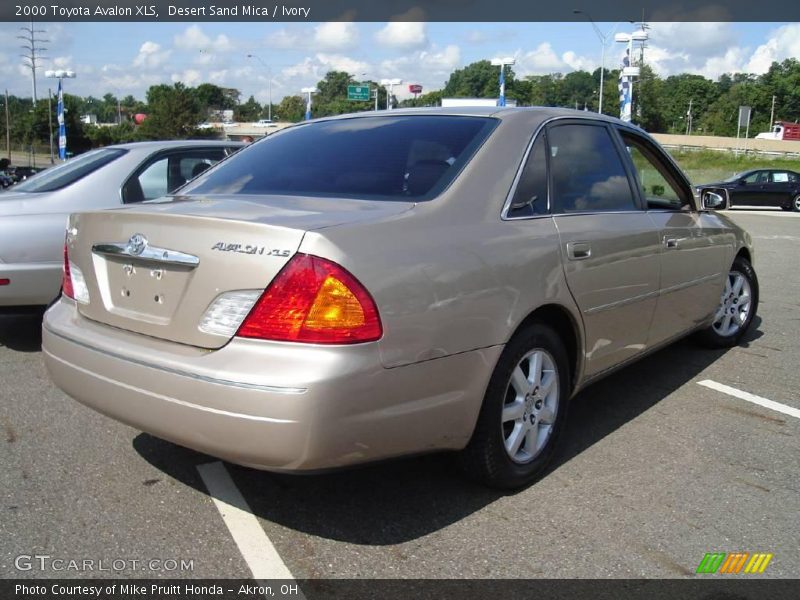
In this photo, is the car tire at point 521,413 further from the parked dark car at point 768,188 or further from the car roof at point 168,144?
the parked dark car at point 768,188

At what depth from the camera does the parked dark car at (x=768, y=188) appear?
2631cm

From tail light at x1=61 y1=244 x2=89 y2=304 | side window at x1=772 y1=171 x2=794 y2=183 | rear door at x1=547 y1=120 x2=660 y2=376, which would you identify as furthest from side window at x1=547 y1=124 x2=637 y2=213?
side window at x1=772 y1=171 x2=794 y2=183

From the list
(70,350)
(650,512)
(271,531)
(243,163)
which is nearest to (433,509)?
(271,531)

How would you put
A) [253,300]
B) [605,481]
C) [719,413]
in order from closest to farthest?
[253,300], [605,481], [719,413]

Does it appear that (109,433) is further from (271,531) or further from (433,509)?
(433,509)

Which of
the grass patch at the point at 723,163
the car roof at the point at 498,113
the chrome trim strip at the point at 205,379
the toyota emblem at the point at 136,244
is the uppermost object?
the grass patch at the point at 723,163

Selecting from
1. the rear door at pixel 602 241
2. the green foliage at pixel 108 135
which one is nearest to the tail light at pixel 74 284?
the rear door at pixel 602 241

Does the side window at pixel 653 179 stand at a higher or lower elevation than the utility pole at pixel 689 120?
lower

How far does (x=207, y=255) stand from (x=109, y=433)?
175cm

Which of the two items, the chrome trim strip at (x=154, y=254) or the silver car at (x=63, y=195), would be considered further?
the silver car at (x=63, y=195)

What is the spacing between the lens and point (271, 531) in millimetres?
2900

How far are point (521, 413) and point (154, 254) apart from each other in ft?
5.42

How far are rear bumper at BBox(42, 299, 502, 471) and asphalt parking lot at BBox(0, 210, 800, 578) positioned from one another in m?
0.41

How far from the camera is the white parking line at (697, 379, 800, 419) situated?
4395 mm
